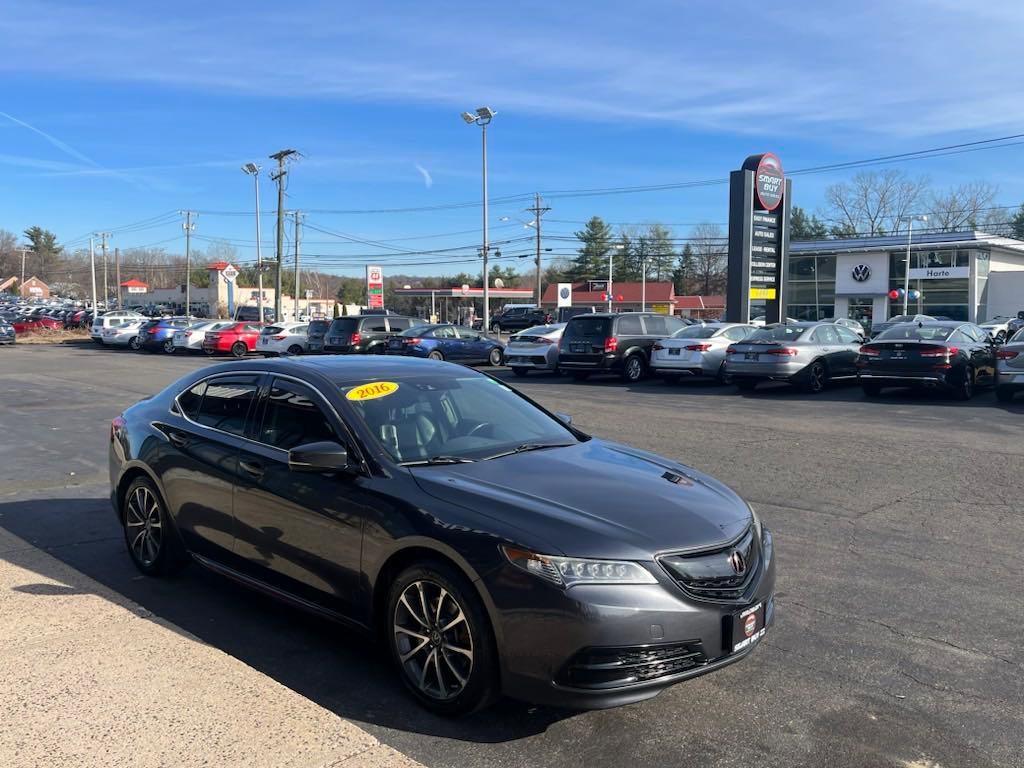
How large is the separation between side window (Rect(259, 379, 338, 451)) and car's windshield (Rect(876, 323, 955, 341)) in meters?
14.5

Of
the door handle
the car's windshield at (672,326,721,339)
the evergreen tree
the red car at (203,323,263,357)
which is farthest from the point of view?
the evergreen tree

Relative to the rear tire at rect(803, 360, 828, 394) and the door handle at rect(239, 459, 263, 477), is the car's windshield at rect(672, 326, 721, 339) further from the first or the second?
the door handle at rect(239, 459, 263, 477)

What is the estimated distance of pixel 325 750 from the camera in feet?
10.4

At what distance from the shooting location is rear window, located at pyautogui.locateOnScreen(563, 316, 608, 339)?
21297 mm

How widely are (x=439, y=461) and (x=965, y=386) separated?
48.0ft

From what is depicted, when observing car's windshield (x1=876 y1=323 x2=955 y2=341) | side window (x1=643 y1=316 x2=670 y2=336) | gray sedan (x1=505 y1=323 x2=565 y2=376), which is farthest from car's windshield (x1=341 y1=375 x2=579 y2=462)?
gray sedan (x1=505 y1=323 x2=565 y2=376)

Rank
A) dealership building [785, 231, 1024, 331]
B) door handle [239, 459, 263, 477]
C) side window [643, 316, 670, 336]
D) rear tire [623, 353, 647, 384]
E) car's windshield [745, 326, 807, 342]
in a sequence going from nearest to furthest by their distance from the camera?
door handle [239, 459, 263, 477] → car's windshield [745, 326, 807, 342] → rear tire [623, 353, 647, 384] → side window [643, 316, 670, 336] → dealership building [785, 231, 1024, 331]

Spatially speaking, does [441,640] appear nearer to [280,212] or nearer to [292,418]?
[292,418]

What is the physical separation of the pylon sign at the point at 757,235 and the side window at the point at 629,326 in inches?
219

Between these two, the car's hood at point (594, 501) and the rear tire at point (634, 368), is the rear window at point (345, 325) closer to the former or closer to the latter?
the rear tire at point (634, 368)

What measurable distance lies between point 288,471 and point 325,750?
1725mm

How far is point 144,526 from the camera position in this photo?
18.8 feet

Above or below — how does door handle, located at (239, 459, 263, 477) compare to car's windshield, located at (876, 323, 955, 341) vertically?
below

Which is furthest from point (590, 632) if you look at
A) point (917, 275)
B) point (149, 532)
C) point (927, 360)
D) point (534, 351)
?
point (917, 275)
